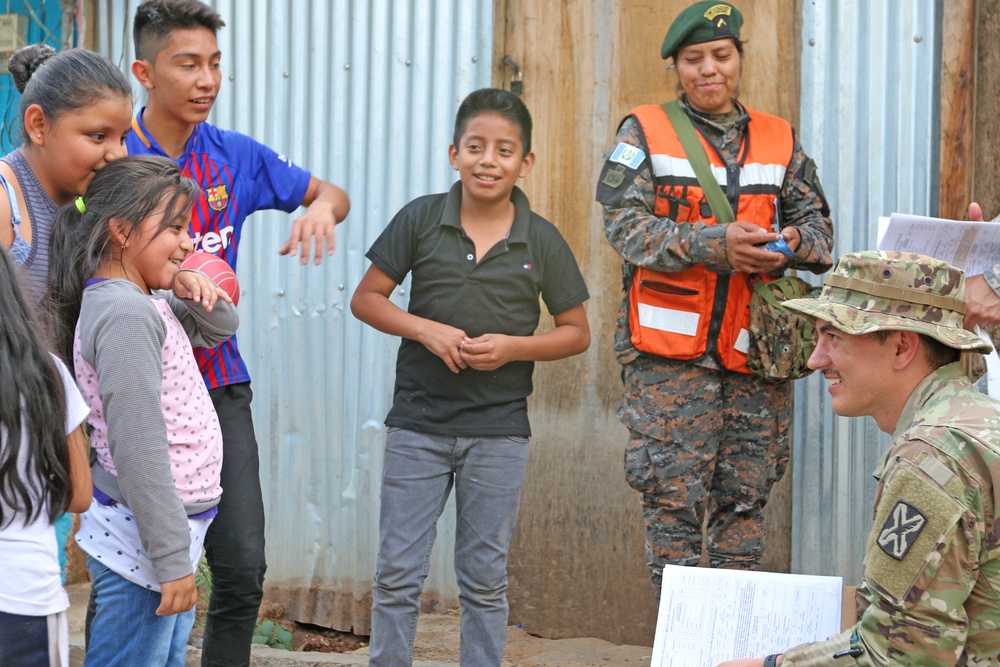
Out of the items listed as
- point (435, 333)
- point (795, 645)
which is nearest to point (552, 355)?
point (435, 333)

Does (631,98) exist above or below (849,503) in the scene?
above

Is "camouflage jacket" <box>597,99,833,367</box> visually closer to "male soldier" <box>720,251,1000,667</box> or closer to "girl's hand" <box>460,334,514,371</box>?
"girl's hand" <box>460,334,514,371</box>

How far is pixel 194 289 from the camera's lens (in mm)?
2852

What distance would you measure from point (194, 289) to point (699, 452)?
1.88 meters

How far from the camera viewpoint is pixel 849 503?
460 centimetres

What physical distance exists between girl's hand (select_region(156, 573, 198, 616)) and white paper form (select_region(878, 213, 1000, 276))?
2067mm

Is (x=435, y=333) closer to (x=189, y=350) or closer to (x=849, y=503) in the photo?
(x=189, y=350)

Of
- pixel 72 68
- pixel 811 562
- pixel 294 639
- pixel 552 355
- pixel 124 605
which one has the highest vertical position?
pixel 72 68

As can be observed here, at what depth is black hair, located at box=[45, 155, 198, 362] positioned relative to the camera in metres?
2.69

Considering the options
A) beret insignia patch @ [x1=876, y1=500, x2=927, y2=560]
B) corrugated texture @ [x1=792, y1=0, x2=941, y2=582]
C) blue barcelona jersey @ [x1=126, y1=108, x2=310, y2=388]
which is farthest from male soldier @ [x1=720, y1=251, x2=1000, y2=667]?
corrugated texture @ [x1=792, y1=0, x2=941, y2=582]

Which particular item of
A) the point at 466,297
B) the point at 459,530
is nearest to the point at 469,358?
the point at 466,297

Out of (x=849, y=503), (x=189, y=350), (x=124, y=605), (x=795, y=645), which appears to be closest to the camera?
(x=795, y=645)

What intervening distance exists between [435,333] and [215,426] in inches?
34.9

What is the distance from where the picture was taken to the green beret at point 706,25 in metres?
4.04
